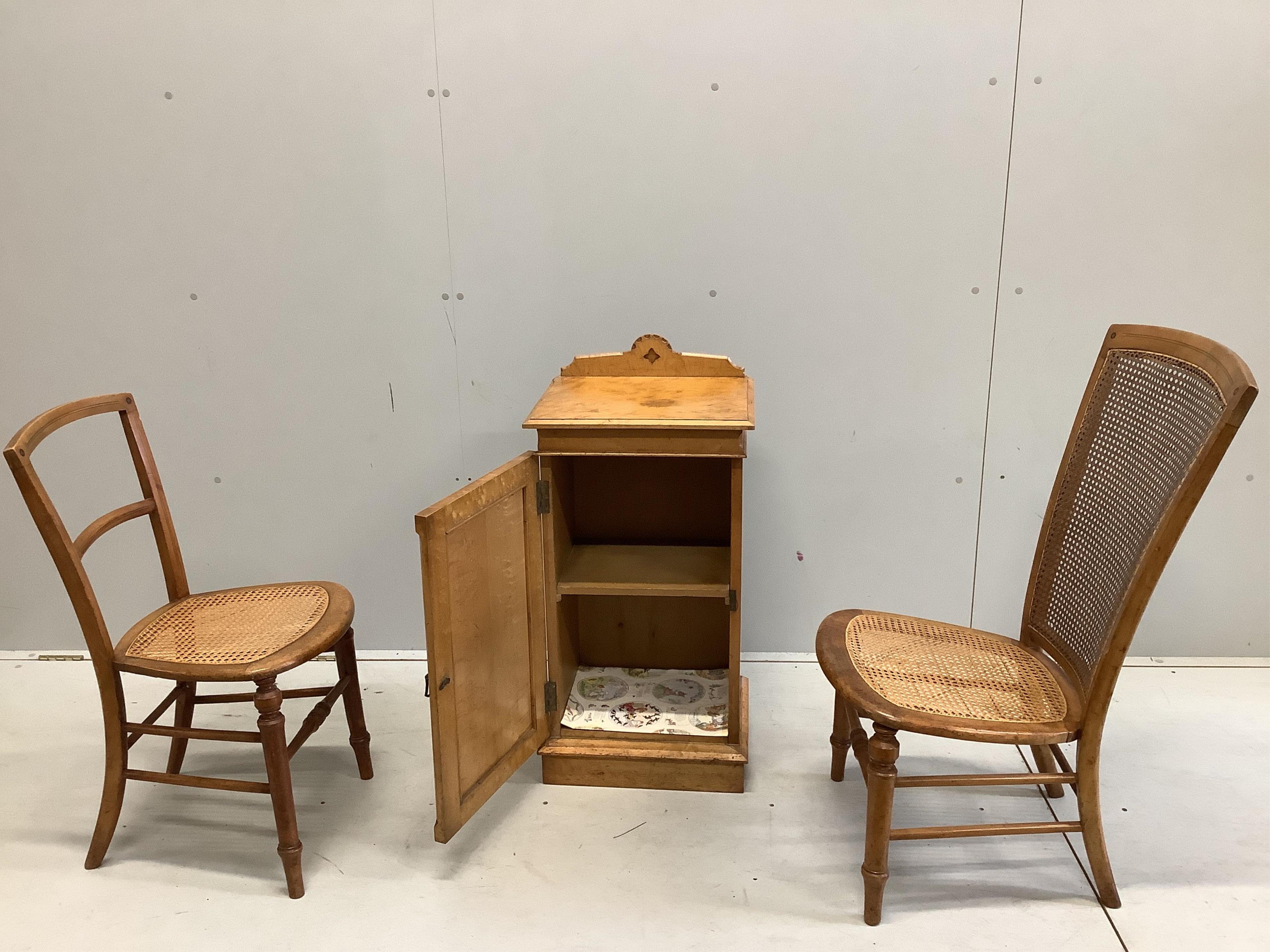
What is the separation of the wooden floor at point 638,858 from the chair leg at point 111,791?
49 mm

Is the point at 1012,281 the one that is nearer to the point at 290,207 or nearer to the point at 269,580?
the point at 290,207

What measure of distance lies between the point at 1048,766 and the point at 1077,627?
1.36 feet

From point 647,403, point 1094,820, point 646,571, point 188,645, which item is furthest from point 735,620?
point 188,645

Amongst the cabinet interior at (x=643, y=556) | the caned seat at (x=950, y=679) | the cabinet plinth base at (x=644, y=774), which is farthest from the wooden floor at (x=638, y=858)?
the caned seat at (x=950, y=679)

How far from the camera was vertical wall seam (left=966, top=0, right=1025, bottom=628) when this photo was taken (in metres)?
2.50

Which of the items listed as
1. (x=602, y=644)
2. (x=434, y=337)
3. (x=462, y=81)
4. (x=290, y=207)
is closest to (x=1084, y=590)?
(x=602, y=644)

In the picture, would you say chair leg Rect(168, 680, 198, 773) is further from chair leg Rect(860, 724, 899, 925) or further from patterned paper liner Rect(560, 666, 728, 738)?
chair leg Rect(860, 724, 899, 925)

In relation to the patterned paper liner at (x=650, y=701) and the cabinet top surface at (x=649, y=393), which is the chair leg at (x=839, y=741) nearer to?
the patterned paper liner at (x=650, y=701)

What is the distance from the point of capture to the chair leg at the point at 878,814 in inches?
72.3

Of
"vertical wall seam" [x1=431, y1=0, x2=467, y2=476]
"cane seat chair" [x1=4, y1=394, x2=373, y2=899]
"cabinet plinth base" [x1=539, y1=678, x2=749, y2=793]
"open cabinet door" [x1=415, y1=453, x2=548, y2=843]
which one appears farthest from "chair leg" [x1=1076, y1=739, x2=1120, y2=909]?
"vertical wall seam" [x1=431, y1=0, x2=467, y2=476]

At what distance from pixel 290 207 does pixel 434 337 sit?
535mm

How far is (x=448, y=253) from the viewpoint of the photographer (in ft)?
8.87

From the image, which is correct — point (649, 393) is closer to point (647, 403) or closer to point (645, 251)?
point (647, 403)

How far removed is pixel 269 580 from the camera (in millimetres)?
2980
